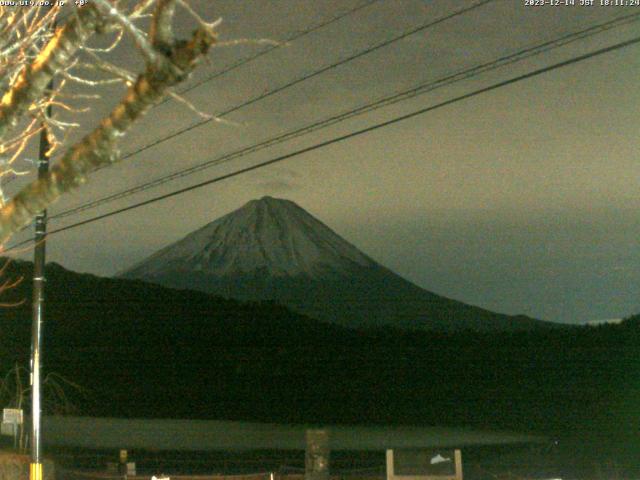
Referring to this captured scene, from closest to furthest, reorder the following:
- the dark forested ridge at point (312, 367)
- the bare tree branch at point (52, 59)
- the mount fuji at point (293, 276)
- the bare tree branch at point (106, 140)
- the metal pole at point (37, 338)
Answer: the bare tree branch at point (106, 140) → the bare tree branch at point (52, 59) → the metal pole at point (37, 338) → the dark forested ridge at point (312, 367) → the mount fuji at point (293, 276)

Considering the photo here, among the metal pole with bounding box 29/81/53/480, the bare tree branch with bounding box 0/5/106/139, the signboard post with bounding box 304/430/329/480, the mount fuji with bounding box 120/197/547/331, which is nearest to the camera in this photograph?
the bare tree branch with bounding box 0/5/106/139

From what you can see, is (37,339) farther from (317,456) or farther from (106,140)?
(106,140)

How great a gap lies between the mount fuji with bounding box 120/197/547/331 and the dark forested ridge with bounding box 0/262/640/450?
3766cm

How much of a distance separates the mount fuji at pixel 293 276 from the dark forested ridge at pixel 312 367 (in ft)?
124

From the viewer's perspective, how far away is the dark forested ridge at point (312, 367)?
6675 centimetres

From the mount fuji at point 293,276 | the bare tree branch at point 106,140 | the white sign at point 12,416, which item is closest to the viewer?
the bare tree branch at point 106,140

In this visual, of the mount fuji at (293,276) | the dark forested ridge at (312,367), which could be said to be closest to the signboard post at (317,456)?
the dark forested ridge at (312,367)

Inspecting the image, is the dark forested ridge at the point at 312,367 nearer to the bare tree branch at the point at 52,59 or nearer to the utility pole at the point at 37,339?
the utility pole at the point at 37,339

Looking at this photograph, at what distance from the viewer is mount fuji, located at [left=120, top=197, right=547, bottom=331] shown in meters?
141

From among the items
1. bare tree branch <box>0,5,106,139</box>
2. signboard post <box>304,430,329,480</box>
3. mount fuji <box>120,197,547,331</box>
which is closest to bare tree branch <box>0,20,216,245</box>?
bare tree branch <box>0,5,106,139</box>

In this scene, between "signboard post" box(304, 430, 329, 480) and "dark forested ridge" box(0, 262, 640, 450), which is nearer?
"signboard post" box(304, 430, 329, 480)

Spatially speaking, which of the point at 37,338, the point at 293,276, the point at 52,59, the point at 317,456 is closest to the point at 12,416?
the point at 37,338

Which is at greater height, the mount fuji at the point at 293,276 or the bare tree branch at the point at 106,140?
the mount fuji at the point at 293,276

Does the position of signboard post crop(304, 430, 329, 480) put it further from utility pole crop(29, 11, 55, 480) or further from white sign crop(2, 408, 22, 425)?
white sign crop(2, 408, 22, 425)
